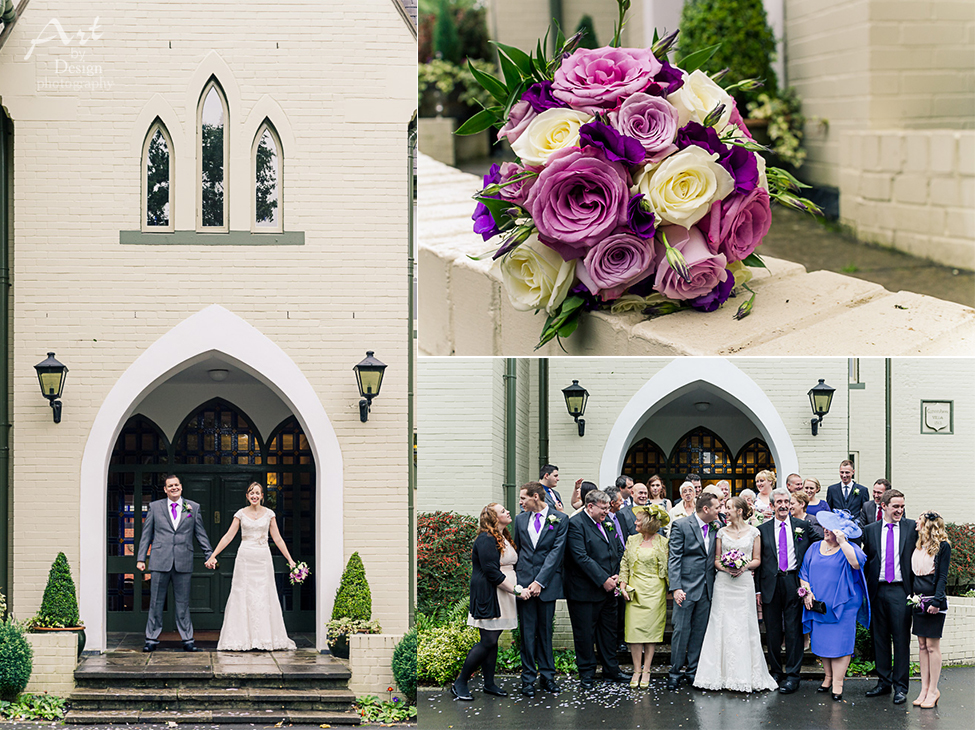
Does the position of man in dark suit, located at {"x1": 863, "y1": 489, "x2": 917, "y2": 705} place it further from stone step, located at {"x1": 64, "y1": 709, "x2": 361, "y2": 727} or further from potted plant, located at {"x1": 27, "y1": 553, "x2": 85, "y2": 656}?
potted plant, located at {"x1": 27, "y1": 553, "x2": 85, "y2": 656}

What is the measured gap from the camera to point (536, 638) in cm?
326

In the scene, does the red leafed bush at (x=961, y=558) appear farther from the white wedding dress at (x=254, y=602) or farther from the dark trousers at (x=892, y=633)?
the white wedding dress at (x=254, y=602)

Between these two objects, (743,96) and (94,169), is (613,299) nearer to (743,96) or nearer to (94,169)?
(743,96)

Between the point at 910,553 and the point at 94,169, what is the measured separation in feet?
15.6

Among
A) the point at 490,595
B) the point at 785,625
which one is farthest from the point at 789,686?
the point at 490,595

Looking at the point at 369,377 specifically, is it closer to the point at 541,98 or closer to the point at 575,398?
the point at 575,398

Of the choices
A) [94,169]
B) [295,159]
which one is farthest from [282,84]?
[94,169]

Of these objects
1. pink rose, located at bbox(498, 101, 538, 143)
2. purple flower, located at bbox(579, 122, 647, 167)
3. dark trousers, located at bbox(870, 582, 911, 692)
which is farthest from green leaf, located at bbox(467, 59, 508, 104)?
dark trousers, located at bbox(870, 582, 911, 692)

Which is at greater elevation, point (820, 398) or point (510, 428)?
point (820, 398)

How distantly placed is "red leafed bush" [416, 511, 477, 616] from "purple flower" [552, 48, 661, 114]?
5.05 ft

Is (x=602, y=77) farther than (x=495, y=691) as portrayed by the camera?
No

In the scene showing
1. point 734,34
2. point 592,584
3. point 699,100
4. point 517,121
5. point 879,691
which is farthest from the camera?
point 734,34

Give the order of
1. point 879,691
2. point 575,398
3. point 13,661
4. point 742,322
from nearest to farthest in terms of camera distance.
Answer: point 742,322 → point 575,398 → point 879,691 → point 13,661

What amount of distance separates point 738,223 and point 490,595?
1.83 m
